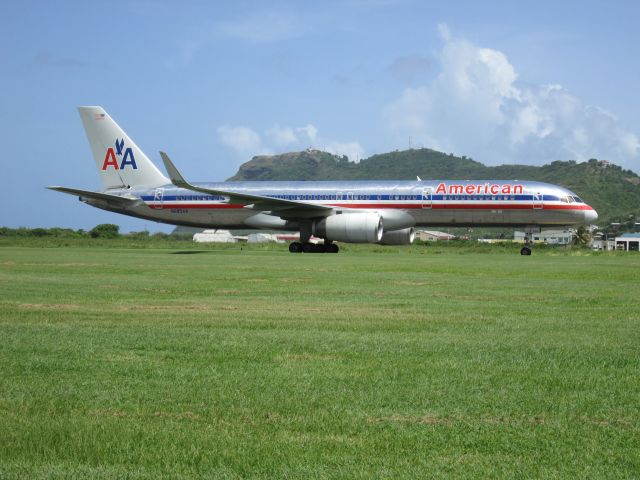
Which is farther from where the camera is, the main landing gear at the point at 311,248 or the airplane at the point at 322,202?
the main landing gear at the point at 311,248

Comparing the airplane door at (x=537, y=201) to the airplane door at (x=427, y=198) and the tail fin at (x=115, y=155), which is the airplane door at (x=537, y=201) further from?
the tail fin at (x=115, y=155)

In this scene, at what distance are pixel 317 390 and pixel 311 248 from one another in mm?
35663

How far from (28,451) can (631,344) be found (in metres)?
6.73

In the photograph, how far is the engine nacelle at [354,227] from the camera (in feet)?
127

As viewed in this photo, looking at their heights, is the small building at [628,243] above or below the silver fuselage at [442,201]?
below

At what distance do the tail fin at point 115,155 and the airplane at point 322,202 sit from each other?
0.05 m

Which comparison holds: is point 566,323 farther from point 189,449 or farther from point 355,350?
point 189,449

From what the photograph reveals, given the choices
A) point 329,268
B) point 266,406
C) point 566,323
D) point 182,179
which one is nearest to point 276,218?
point 182,179

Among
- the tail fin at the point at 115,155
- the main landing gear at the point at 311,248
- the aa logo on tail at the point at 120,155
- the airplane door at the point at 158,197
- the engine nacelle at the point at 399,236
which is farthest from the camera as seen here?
the aa logo on tail at the point at 120,155

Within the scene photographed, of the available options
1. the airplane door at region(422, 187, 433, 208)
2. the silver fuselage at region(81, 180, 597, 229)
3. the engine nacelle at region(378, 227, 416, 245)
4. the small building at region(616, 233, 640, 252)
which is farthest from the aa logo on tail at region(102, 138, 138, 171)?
the small building at region(616, 233, 640, 252)

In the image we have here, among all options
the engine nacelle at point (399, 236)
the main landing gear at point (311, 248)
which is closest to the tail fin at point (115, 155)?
the main landing gear at point (311, 248)

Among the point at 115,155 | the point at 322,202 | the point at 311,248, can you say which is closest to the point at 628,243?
the point at 322,202

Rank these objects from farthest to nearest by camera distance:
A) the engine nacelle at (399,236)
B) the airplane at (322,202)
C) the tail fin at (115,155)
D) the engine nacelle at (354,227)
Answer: the tail fin at (115,155) < the engine nacelle at (399,236) < the airplane at (322,202) < the engine nacelle at (354,227)

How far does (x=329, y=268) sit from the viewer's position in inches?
1030
